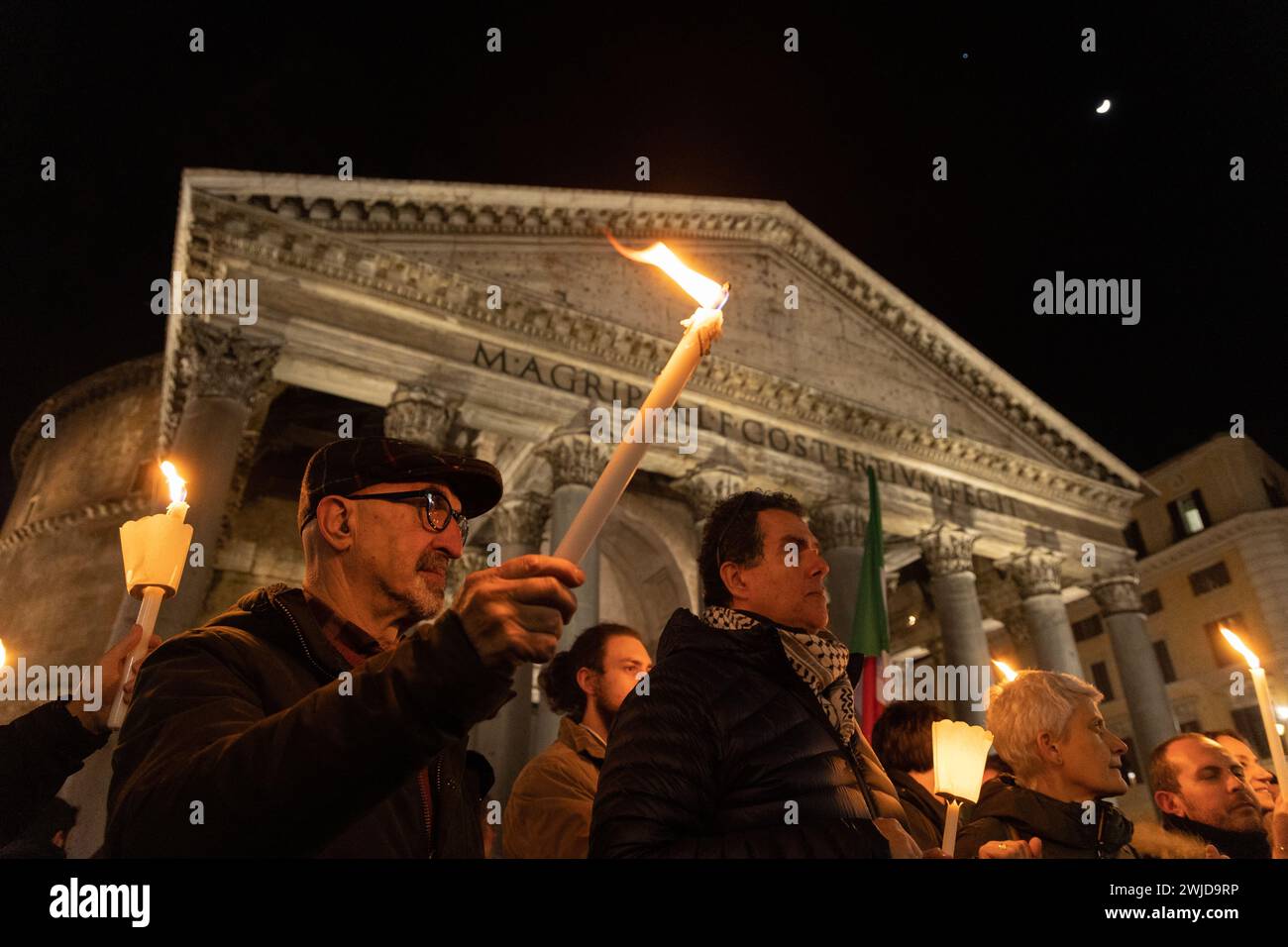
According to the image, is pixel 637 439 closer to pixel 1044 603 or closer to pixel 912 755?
pixel 912 755

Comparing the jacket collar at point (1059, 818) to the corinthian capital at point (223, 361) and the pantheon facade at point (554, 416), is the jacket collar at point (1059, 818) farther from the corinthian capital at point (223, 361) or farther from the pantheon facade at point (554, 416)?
the corinthian capital at point (223, 361)

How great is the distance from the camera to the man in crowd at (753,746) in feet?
6.20

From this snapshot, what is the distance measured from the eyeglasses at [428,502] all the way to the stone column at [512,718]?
8743mm

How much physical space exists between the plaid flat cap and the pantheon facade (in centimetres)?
855

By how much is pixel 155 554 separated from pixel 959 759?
2671 millimetres

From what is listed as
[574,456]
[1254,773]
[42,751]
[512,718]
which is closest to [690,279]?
[42,751]

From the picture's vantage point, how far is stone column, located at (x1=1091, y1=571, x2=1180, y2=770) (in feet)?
58.6

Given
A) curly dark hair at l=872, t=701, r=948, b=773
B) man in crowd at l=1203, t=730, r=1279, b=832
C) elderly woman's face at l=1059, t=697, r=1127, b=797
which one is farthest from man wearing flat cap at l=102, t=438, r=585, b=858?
man in crowd at l=1203, t=730, r=1279, b=832

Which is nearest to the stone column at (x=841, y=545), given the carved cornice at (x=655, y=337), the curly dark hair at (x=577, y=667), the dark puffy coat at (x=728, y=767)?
the carved cornice at (x=655, y=337)

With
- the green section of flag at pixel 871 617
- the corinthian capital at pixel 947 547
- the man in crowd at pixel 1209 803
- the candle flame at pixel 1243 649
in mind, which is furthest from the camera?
the corinthian capital at pixel 947 547

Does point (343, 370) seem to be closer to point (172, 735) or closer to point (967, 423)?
point (172, 735)

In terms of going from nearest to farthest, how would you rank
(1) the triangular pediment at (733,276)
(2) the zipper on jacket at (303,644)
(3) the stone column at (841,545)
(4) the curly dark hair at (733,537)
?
→ (2) the zipper on jacket at (303,644) → (4) the curly dark hair at (733,537) → (1) the triangular pediment at (733,276) → (3) the stone column at (841,545)
